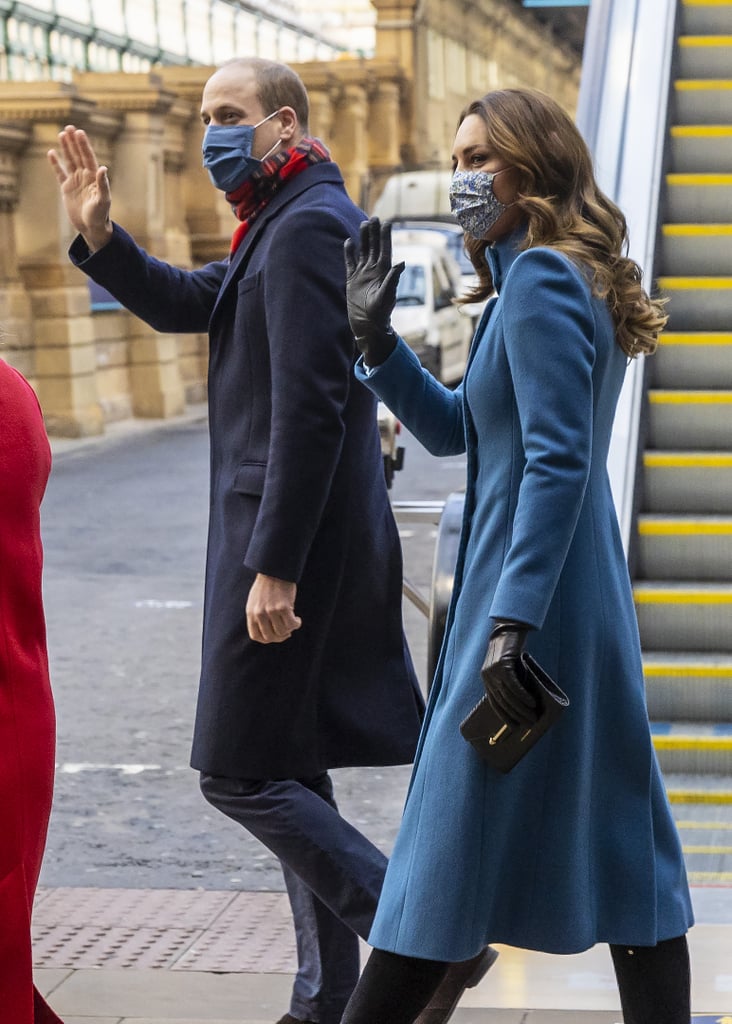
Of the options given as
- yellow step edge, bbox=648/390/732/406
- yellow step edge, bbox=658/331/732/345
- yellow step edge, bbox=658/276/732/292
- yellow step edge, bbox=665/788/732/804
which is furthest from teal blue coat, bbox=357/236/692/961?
yellow step edge, bbox=658/276/732/292

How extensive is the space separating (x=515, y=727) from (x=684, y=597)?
3.16m

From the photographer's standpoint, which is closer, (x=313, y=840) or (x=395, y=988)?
(x=395, y=988)

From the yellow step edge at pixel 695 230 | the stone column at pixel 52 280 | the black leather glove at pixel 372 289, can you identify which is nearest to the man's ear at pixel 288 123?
the black leather glove at pixel 372 289

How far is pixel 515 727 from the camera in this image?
2590 millimetres

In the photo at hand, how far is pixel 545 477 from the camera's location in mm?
2594

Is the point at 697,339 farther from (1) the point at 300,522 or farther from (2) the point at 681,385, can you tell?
(1) the point at 300,522

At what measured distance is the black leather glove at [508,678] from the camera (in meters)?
2.56

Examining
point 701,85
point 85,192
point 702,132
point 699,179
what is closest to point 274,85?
point 85,192

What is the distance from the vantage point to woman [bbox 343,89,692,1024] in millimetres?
2619

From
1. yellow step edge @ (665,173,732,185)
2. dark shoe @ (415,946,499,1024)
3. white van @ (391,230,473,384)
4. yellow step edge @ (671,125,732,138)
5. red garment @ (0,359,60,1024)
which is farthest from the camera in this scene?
white van @ (391,230,473,384)

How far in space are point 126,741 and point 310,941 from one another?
10.5 ft

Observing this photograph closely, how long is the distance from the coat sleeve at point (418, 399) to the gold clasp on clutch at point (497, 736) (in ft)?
1.98

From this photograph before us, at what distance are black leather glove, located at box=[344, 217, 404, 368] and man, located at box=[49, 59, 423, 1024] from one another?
319mm

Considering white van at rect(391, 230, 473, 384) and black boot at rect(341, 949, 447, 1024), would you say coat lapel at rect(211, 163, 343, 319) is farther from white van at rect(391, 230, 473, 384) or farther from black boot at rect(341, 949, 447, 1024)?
white van at rect(391, 230, 473, 384)
